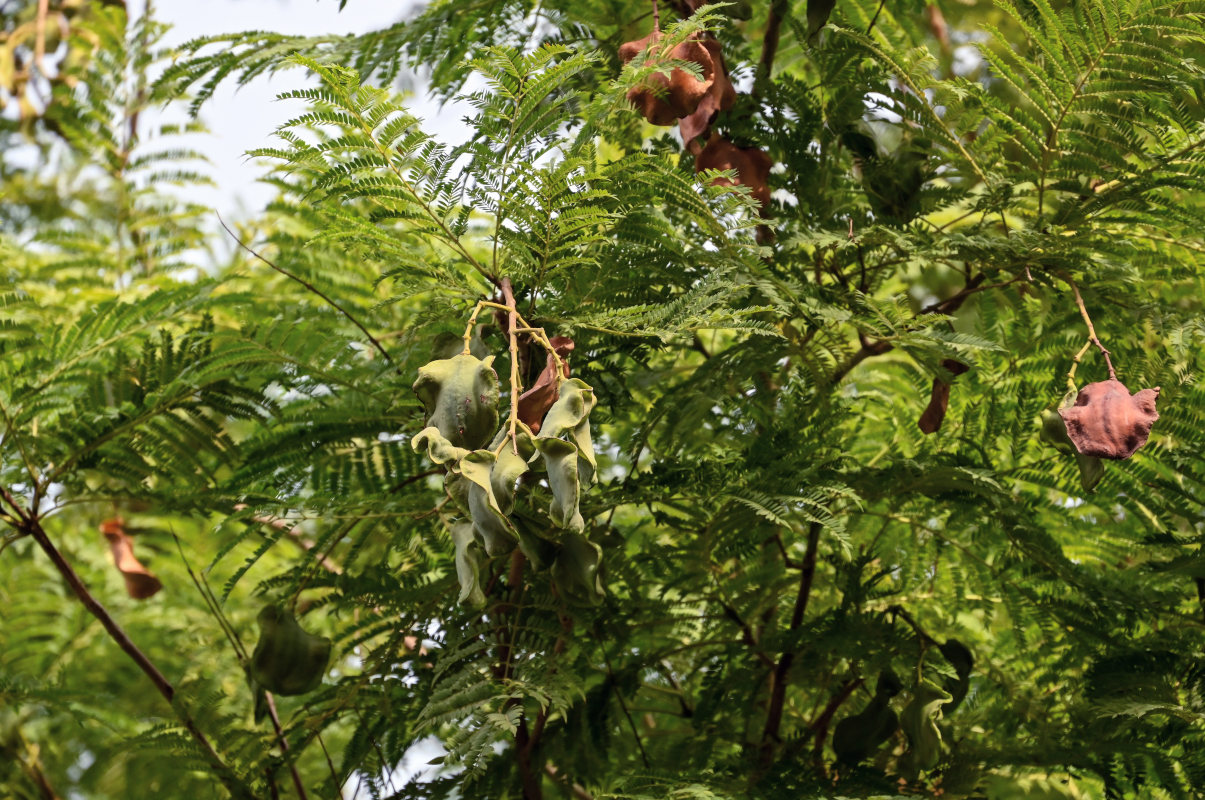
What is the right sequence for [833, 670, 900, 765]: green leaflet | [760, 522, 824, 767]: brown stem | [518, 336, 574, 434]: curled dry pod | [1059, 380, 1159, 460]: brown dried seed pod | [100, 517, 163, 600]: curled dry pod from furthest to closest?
[100, 517, 163, 600]: curled dry pod → [760, 522, 824, 767]: brown stem → [833, 670, 900, 765]: green leaflet → [1059, 380, 1159, 460]: brown dried seed pod → [518, 336, 574, 434]: curled dry pod

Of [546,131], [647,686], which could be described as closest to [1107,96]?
[546,131]

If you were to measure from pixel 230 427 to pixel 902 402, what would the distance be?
1.93m

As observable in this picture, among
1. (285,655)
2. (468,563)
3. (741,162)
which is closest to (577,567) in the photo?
(468,563)

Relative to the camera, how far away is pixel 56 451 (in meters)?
1.68

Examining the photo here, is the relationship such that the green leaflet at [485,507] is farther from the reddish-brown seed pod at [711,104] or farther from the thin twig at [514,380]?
the reddish-brown seed pod at [711,104]

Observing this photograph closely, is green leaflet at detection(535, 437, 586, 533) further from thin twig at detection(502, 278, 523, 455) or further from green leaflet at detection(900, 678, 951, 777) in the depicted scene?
green leaflet at detection(900, 678, 951, 777)

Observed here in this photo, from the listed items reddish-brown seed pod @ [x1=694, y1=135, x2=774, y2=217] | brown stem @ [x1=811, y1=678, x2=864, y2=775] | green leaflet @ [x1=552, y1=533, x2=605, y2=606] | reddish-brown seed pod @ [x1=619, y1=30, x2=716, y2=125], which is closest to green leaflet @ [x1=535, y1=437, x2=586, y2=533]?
green leaflet @ [x1=552, y1=533, x2=605, y2=606]

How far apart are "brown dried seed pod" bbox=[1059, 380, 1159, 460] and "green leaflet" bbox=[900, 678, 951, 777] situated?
377mm

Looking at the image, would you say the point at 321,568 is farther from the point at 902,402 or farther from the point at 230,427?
the point at 230,427

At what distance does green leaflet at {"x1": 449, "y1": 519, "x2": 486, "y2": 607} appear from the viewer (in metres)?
0.97

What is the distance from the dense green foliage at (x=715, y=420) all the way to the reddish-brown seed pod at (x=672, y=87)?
0.09 m

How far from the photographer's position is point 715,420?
1586 millimetres

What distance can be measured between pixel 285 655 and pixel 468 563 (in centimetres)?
56

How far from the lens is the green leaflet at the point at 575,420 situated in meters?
0.93
